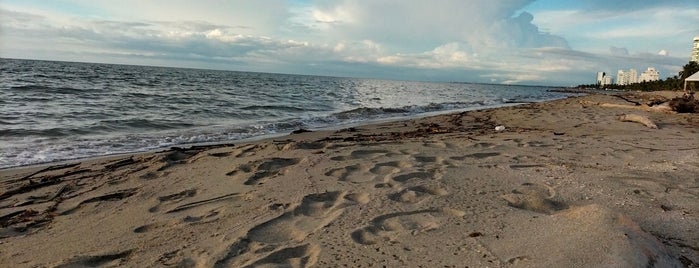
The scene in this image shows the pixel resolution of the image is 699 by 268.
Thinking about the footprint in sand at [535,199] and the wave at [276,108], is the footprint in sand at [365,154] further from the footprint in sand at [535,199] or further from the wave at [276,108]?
the wave at [276,108]

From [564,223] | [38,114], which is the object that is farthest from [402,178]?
[38,114]

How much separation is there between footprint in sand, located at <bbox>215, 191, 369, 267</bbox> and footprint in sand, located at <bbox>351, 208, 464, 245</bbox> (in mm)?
352

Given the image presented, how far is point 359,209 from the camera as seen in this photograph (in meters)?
3.68

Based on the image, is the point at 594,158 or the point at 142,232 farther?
the point at 594,158

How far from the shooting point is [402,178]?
475 centimetres

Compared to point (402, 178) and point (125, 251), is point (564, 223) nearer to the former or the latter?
point (402, 178)

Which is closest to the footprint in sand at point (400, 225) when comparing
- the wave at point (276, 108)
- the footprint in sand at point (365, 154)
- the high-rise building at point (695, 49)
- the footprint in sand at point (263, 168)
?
the footprint in sand at point (263, 168)

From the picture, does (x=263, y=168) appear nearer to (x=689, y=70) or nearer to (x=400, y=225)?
(x=400, y=225)

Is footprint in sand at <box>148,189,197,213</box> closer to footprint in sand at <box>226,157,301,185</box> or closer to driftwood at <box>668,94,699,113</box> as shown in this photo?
footprint in sand at <box>226,157,301,185</box>

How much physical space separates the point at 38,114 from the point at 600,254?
14.7m

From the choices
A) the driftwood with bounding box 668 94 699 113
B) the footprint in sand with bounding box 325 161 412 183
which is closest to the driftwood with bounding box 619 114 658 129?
the driftwood with bounding box 668 94 699 113

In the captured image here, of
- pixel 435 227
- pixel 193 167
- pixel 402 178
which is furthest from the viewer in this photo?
pixel 193 167

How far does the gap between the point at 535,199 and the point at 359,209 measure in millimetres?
1722

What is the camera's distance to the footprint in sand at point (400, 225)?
3080 mm
